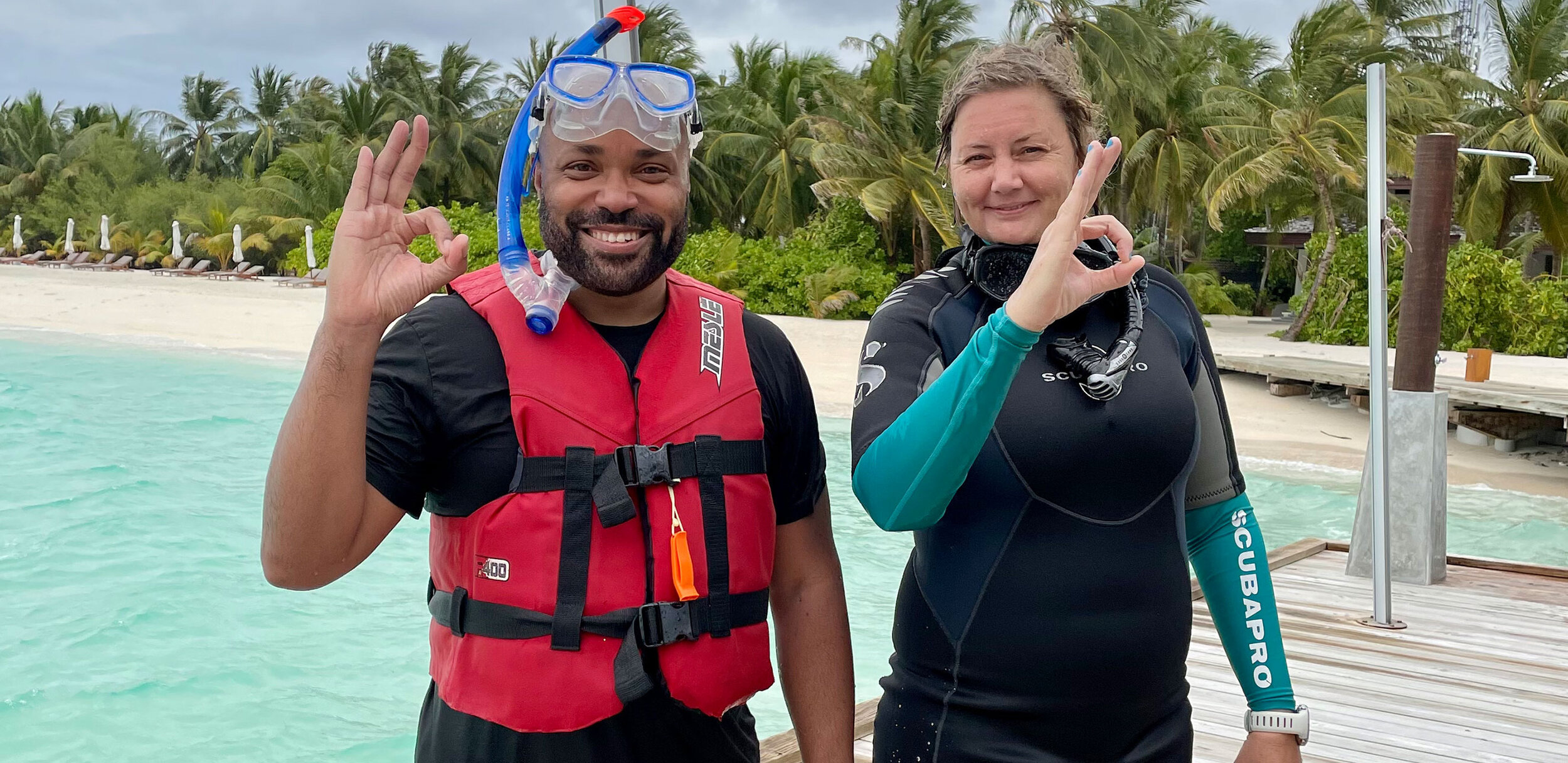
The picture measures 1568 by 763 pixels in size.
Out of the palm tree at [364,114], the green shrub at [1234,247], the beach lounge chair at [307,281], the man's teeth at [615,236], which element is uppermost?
the palm tree at [364,114]

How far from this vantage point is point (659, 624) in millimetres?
1650

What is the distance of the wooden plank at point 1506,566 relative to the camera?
5.93 m

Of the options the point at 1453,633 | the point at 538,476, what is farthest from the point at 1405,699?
the point at 538,476

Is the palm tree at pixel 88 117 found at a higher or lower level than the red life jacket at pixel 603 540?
higher

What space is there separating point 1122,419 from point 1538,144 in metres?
23.6

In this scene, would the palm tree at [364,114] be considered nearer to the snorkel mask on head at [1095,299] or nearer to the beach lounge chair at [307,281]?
the beach lounge chair at [307,281]

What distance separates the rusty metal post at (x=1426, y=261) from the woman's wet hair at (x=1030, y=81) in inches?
180

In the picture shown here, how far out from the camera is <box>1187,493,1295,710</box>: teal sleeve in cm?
194

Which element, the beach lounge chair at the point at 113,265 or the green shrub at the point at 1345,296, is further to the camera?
the beach lounge chair at the point at 113,265

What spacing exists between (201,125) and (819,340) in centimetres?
4052


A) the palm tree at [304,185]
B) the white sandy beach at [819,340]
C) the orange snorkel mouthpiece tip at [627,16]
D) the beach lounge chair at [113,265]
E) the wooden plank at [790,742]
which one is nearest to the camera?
the orange snorkel mouthpiece tip at [627,16]

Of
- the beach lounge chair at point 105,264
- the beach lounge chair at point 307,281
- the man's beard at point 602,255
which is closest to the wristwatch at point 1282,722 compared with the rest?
the man's beard at point 602,255

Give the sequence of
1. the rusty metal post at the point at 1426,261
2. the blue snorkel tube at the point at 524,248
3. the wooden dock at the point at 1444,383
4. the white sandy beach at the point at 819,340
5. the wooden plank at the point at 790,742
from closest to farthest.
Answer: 1. the blue snorkel tube at the point at 524,248
2. the wooden plank at the point at 790,742
3. the rusty metal post at the point at 1426,261
4. the wooden dock at the point at 1444,383
5. the white sandy beach at the point at 819,340

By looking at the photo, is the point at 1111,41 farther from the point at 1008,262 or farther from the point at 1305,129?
the point at 1008,262
